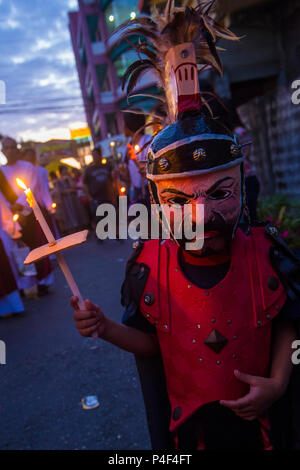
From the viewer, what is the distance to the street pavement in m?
2.66

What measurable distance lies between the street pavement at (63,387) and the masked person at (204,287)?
4.20 ft

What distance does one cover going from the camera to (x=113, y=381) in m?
3.27

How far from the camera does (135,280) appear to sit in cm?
150

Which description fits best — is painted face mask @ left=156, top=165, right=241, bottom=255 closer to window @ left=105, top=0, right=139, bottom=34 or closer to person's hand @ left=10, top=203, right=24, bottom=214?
person's hand @ left=10, top=203, right=24, bottom=214

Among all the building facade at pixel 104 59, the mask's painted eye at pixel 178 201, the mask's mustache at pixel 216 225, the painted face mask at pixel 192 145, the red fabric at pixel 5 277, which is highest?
the building facade at pixel 104 59

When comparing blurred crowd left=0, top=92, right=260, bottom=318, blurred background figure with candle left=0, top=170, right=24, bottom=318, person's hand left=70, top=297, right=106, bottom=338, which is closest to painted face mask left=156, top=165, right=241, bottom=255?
person's hand left=70, top=297, right=106, bottom=338

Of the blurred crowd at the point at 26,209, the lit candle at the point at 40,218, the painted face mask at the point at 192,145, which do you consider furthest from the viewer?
the blurred crowd at the point at 26,209

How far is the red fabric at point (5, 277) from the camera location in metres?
4.88

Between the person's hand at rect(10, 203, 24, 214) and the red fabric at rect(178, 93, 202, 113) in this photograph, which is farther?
the person's hand at rect(10, 203, 24, 214)

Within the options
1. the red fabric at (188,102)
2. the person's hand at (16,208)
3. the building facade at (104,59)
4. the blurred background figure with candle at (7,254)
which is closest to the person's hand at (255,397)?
the red fabric at (188,102)

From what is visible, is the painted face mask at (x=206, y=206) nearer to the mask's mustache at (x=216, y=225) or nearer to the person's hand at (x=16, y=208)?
the mask's mustache at (x=216, y=225)

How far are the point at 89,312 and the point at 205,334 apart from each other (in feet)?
1.33
